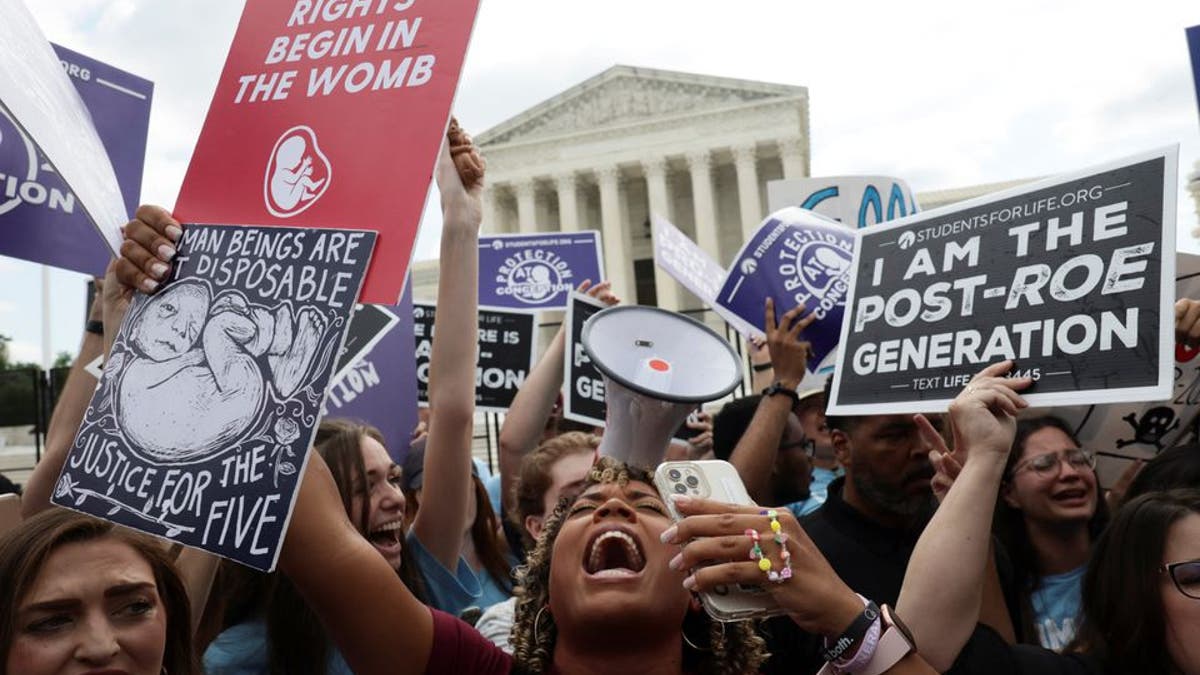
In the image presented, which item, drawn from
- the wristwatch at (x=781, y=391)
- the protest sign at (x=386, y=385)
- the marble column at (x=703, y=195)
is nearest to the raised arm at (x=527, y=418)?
the protest sign at (x=386, y=385)

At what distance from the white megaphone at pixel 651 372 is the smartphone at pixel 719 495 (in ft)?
3.35

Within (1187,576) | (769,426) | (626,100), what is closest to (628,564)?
(1187,576)

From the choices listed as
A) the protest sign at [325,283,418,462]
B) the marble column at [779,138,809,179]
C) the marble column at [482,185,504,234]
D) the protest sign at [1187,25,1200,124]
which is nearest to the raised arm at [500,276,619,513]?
the protest sign at [325,283,418,462]

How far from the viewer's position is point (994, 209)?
2.55 meters

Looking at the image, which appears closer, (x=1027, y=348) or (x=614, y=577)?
(x=614, y=577)

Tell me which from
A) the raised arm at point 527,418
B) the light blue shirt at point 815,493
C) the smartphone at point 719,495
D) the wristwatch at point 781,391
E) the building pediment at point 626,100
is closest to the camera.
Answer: the smartphone at point 719,495

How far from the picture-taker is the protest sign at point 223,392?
167 cm

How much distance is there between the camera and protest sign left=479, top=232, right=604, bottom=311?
26.1ft

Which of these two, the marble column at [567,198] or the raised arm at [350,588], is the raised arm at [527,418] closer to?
the raised arm at [350,588]

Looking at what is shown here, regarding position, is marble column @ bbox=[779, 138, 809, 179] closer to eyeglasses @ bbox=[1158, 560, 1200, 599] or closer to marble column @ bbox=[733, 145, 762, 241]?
marble column @ bbox=[733, 145, 762, 241]

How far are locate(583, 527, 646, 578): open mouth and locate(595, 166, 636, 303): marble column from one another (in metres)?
40.7

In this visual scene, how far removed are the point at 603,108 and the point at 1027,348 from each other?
4327cm

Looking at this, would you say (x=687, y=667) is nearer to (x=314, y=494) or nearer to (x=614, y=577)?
(x=614, y=577)

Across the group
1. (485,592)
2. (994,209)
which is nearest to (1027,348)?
(994,209)
